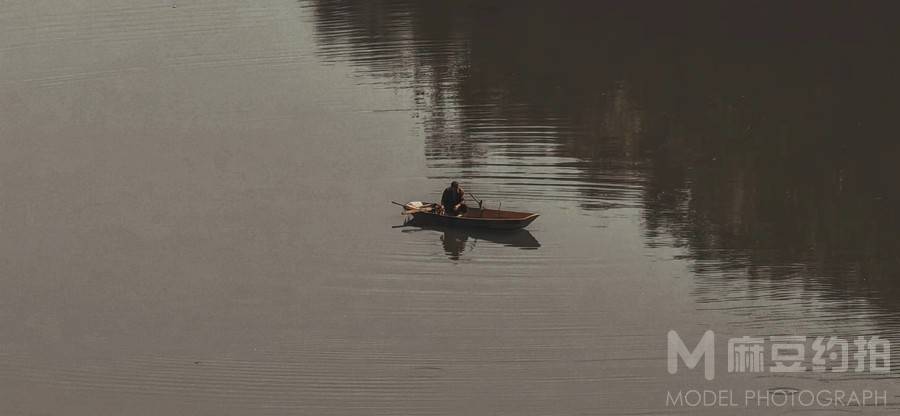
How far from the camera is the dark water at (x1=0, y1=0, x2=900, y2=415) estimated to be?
32.2 metres

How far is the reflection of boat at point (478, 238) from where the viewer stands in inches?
1446

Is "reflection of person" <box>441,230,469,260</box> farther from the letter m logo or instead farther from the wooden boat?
the letter m logo

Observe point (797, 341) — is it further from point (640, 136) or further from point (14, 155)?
point (14, 155)

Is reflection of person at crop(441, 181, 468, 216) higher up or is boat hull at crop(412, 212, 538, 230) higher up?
reflection of person at crop(441, 181, 468, 216)

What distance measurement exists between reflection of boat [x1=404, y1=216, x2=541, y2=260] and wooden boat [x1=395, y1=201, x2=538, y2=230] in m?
0.13

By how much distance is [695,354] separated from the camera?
3209cm

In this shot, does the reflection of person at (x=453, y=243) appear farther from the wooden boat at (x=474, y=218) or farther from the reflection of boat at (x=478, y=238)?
the wooden boat at (x=474, y=218)

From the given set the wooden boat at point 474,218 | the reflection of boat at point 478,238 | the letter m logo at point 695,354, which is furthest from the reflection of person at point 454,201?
the letter m logo at point 695,354

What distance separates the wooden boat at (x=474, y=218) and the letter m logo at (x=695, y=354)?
5572 millimetres

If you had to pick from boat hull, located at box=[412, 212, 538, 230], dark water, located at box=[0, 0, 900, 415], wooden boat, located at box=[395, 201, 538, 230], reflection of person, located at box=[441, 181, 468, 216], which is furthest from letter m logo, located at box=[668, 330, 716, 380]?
reflection of person, located at box=[441, 181, 468, 216]

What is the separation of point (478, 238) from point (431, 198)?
2542 mm

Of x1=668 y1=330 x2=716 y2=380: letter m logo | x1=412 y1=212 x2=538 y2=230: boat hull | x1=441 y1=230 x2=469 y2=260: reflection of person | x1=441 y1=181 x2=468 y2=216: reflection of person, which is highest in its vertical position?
x1=441 y1=181 x2=468 y2=216: reflection of person

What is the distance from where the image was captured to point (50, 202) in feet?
133

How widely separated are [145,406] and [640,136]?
1689 centimetres
